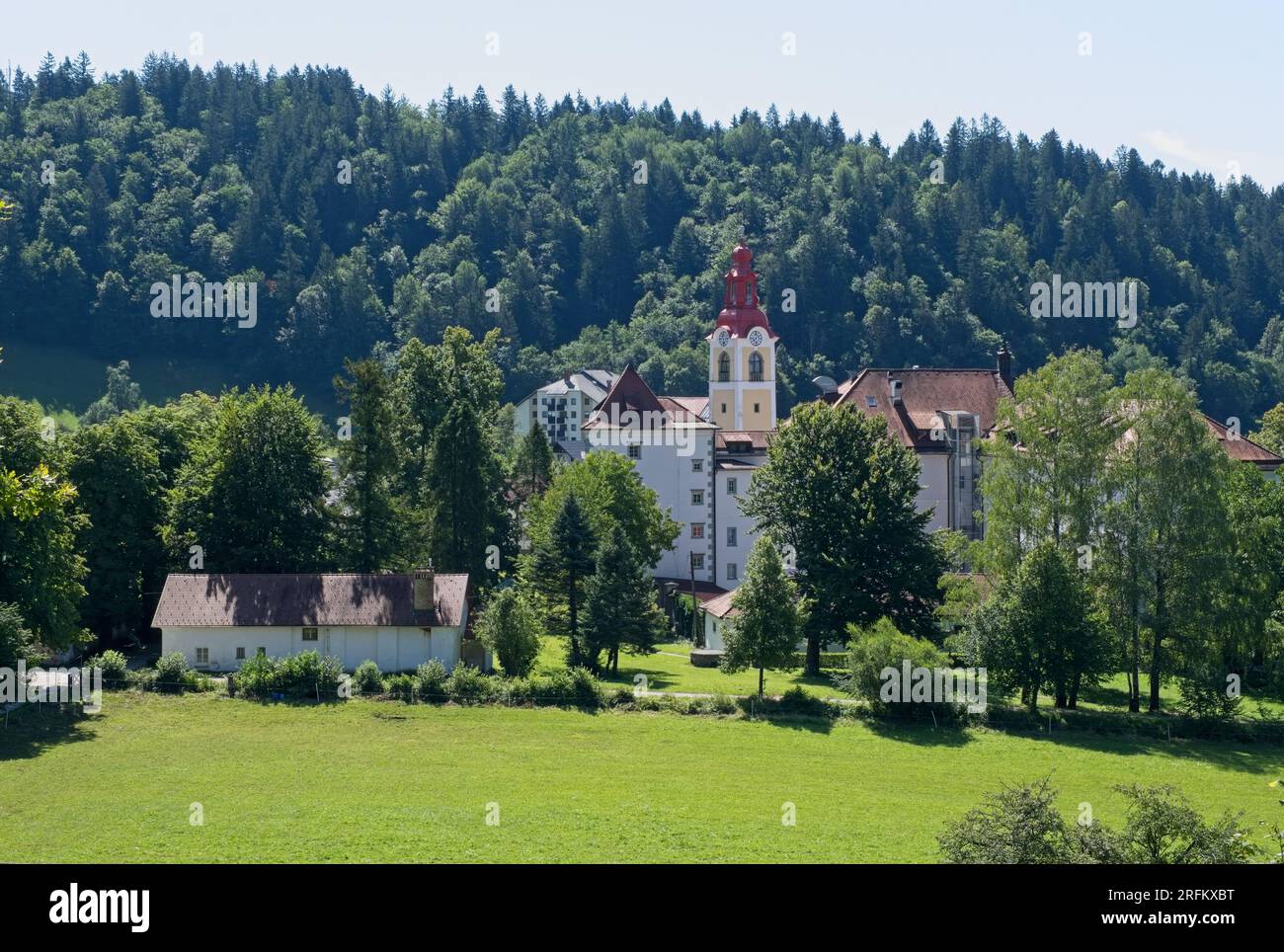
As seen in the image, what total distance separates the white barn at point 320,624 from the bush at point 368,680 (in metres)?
3.90

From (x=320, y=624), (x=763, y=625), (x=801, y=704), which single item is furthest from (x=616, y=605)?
(x=320, y=624)

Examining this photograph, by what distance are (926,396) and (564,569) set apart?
109ft

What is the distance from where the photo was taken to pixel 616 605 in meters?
59.4

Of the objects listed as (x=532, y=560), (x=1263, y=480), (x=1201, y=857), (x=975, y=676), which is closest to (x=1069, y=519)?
(x=975, y=676)

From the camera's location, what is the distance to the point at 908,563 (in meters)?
62.1

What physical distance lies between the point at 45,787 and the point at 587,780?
14393 millimetres

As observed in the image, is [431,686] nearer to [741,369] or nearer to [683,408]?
[683,408]

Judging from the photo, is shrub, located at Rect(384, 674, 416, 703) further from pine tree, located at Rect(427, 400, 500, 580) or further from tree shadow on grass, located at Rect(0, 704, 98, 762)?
pine tree, located at Rect(427, 400, 500, 580)

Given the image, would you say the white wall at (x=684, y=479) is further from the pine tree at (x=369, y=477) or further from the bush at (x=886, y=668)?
the bush at (x=886, y=668)

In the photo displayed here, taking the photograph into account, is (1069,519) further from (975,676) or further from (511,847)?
(511,847)

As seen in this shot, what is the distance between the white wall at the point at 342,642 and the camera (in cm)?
5856

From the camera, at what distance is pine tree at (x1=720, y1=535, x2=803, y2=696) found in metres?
55.7

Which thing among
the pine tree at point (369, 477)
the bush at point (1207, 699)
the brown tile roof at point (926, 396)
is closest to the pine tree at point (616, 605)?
the pine tree at point (369, 477)
